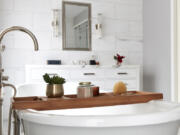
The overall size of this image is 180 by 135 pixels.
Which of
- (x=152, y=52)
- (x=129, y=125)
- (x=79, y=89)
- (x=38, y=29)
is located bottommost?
(x=129, y=125)

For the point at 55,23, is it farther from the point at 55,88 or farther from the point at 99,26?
the point at 55,88

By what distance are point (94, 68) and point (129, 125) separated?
276 centimetres

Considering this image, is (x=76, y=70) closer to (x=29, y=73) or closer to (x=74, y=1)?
(x=29, y=73)

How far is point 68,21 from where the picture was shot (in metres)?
4.07

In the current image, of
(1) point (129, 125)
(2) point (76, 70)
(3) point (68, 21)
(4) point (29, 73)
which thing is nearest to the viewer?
(1) point (129, 125)


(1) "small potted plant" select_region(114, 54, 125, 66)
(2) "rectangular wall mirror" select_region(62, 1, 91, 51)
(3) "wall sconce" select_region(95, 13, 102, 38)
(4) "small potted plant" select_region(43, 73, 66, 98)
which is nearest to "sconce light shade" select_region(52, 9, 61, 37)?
(2) "rectangular wall mirror" select_region(62, 1, 91, 51)

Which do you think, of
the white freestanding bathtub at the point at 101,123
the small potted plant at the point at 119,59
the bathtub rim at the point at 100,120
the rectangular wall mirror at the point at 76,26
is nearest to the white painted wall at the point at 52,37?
the rectangular wall mirror at the point at 76,26

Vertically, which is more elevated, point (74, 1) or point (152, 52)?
point (74, 1)

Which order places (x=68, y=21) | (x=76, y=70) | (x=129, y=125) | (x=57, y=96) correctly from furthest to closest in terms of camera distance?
(x=68, y=21)
(x=76, y=70)
(x=57, y=96)
(x=129, y=125)

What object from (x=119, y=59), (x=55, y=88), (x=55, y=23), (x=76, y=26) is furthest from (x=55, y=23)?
(x=55, y=88)

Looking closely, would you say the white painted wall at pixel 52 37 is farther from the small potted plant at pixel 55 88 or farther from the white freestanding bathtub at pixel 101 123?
the white freestanding bathtub at pixel 101 123

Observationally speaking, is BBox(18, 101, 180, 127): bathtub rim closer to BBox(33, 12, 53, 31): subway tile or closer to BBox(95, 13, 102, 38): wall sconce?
BBox(33, 12, 53, 31): subway tile

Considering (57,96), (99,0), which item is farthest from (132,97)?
(99,0)

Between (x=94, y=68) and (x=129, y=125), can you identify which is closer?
(x=129, y=125)
